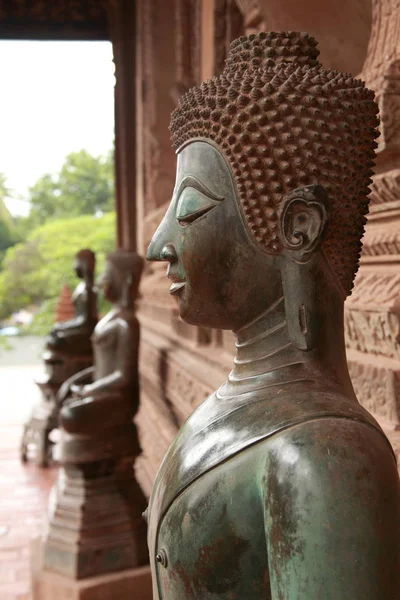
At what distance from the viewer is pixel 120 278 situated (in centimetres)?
324

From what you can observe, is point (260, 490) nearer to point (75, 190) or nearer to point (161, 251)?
point (161, 251)

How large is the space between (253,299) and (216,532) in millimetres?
310

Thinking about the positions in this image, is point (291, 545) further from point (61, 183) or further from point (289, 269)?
point (61, 183)

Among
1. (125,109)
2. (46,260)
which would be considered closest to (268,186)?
(125,109)

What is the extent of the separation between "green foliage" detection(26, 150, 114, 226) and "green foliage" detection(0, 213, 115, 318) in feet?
1.75

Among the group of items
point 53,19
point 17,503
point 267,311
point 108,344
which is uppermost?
point 53,19

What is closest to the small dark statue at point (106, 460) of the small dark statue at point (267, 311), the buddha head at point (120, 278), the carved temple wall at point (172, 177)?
the buddha head at point (120, 278)

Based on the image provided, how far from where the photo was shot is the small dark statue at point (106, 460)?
263 centimetres

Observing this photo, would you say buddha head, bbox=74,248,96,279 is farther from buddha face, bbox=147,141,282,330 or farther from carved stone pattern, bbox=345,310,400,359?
buddha face, bbox=147,141,282,330

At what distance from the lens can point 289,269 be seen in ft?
3.03

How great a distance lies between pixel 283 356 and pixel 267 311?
7cm

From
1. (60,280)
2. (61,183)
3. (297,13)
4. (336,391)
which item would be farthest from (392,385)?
(61,183)

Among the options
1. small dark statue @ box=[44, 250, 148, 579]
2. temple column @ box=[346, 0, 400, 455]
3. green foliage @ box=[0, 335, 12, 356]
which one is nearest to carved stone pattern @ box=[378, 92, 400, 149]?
temple column @ box=[346, 0, 400, 455]

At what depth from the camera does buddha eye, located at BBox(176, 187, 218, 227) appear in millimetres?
950
